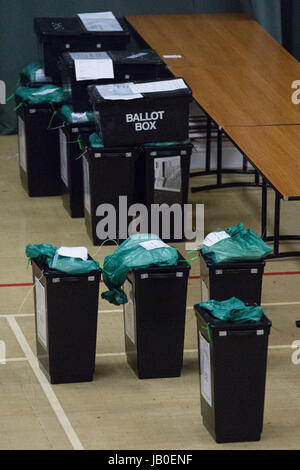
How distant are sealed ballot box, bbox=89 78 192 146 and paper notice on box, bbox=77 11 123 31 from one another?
1658 millimetres

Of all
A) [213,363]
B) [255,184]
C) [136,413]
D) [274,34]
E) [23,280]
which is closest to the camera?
[213,363]

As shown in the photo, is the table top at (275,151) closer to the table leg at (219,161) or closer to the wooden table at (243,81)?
the wooden table at (243,81)

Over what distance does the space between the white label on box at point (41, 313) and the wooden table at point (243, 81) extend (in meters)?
1.68

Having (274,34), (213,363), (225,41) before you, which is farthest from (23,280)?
(274,34)

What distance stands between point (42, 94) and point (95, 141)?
4.06 ft

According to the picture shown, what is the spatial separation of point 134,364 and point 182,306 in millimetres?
469

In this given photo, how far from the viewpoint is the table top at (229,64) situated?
8.29m

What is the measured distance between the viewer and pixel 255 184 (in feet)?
32.0

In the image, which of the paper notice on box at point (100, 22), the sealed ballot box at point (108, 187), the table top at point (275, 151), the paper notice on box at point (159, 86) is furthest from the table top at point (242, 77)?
the sealed ballot box at point (108, 187)

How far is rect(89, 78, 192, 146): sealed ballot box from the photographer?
26.4ft

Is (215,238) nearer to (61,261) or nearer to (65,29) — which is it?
(61,261)

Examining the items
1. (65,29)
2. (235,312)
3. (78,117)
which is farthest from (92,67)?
(235,312)

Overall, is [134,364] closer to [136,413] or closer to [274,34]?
[136,413]

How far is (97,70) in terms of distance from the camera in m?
8.77
